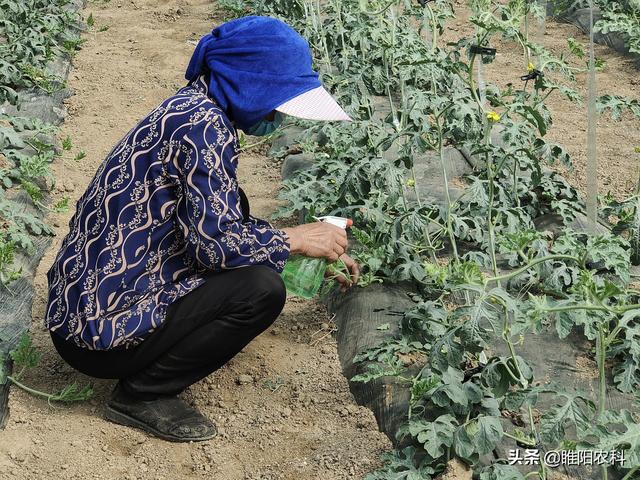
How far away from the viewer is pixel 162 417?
3.02m

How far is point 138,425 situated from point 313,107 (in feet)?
3.99

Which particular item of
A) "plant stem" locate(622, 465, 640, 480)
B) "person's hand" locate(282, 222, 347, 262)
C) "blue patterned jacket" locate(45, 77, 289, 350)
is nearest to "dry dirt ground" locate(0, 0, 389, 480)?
"blue patterned jacket" locate(45, 77, 289, 350)

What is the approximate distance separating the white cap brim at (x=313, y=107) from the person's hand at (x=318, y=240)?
15.6 inches

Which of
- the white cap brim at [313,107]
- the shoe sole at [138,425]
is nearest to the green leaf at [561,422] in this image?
the white cap brim at [313,107]

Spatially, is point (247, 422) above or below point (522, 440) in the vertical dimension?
below

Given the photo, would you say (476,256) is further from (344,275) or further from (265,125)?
(265,125)

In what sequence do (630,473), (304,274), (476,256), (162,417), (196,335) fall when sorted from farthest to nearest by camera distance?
(476,256) → (304,274) → (162,417) → (196,335) → (630,473)

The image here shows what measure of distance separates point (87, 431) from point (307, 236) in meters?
0.99

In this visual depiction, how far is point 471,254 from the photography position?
3451 mm

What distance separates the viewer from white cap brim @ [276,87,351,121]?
268cm

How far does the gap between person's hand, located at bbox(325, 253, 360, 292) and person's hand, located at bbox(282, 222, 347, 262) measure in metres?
0.34

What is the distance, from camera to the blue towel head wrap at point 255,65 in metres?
2.65

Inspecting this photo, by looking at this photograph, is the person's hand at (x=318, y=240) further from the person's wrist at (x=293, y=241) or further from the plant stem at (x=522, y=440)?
the plant stem at (x=522, y=440)

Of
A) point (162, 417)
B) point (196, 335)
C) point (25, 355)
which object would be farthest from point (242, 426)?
point (25, 355)
